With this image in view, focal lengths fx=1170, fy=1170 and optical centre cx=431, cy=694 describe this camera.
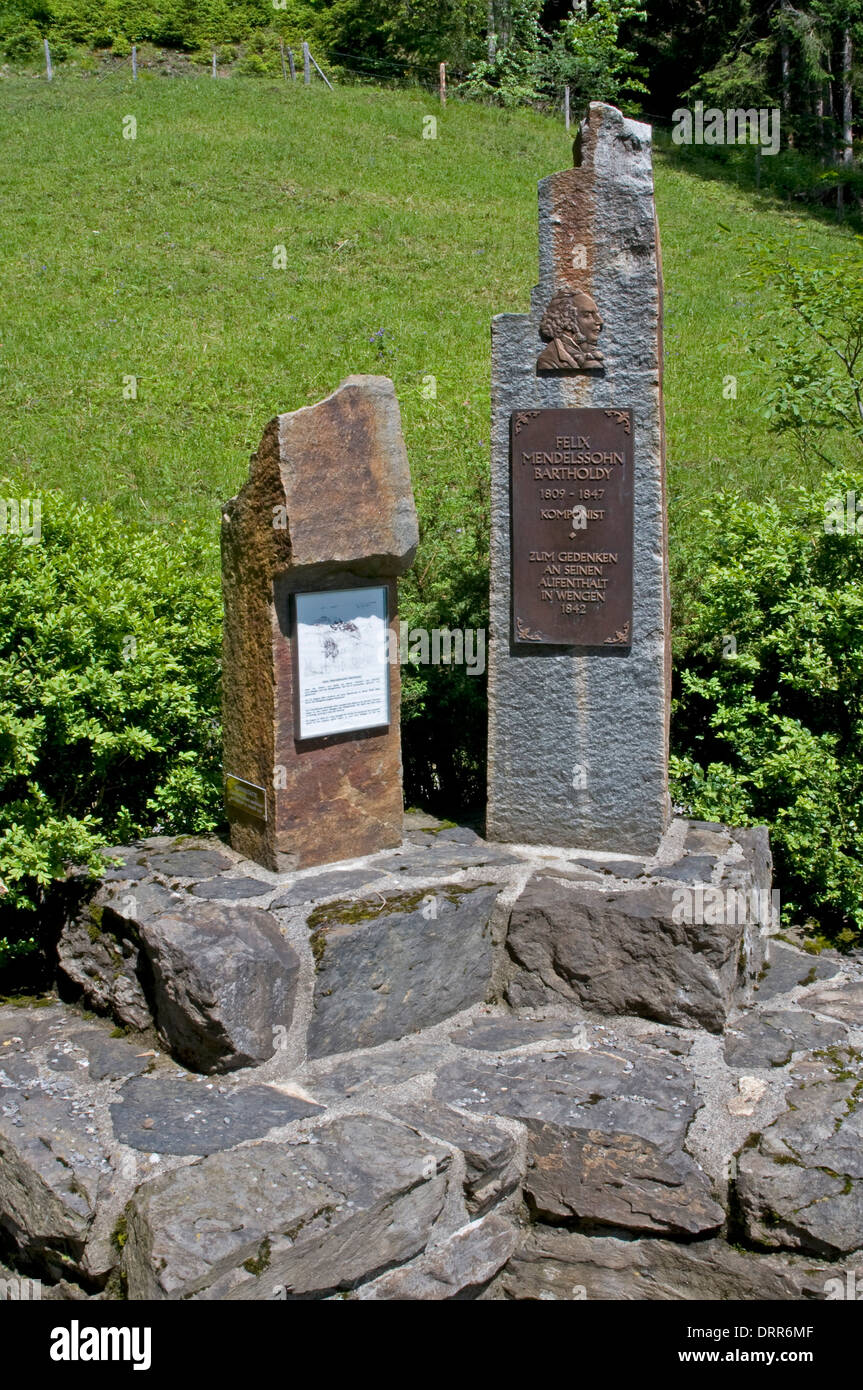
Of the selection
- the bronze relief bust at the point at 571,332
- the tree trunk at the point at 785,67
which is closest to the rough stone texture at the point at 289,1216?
the bronze relief bust at the point at 571,332

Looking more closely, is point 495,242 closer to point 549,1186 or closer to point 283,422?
point 283,422

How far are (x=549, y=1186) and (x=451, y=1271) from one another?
40 centimetres

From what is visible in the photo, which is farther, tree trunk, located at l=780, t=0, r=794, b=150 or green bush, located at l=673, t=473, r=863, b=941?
tree trunk, located at l=780, t=0, r=794, b=150

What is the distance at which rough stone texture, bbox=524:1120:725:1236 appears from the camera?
135 inches

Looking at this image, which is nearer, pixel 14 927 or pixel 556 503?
pixel 556 503

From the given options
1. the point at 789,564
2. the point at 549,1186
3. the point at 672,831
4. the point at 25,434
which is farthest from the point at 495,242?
the point at 549,1186

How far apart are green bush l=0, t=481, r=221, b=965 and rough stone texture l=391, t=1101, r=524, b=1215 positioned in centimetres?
147

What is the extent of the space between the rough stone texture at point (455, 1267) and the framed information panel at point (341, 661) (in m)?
1.72

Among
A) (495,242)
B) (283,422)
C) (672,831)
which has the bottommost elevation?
(672,831)

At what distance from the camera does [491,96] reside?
2858cm

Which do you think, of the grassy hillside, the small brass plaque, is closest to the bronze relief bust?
the grassy hillside

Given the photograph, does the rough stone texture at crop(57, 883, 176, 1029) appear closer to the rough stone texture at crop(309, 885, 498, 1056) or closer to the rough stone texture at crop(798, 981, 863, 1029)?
the rough stone texture at crop(309, 885, 498, 1056)

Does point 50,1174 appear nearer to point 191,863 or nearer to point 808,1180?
point 191,863

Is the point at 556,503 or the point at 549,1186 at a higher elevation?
the point at 556,503
